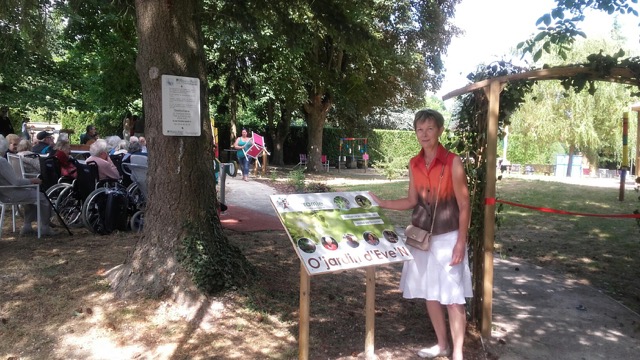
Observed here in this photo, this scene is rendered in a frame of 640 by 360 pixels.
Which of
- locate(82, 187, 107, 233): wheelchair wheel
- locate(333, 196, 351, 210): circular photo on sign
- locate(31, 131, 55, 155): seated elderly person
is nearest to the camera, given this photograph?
locate(333, 196, 351, 210): circular photo on sign

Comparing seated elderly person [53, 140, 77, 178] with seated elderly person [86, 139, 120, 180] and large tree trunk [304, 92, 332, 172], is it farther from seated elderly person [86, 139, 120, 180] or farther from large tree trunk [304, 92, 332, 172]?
large tree trunk [304, 92, 332, 172]

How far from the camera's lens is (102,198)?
700 cm

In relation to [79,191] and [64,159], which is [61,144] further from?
[79,191]

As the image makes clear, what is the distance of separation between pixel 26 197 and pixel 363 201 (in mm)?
5050

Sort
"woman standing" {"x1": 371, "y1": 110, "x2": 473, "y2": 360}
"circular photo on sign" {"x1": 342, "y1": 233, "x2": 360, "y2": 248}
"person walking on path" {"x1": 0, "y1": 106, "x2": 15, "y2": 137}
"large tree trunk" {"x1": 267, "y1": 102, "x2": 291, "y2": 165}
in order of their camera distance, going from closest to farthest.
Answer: "circular photo on sign" {"x1": 342, "y1": 233, "x2": 360, "y2": 248} → "woman standing" {"x1": 371, "y1": 110, "x2": 473, "y2": 360} → "person walking on path" {"x1": 0, "y1": 106, "x2": 15, "y2": 137} → "large tree trunk" {"x1": 267, "y1": 102, "x2": 291, "y2": 165}

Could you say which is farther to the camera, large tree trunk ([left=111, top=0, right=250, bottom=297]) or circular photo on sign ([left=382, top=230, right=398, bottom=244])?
large tree trunk ([left=111, top=0, right=250, bottom=297])

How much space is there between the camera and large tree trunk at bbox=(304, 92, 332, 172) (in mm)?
23055

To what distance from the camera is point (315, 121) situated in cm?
2331

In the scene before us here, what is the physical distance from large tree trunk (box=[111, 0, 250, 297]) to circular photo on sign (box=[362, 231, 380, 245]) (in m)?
1.69

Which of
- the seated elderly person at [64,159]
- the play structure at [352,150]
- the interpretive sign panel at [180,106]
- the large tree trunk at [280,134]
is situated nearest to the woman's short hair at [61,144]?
the seated elderly person at [64,159]

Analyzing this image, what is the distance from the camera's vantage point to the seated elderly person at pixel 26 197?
6.38 metres

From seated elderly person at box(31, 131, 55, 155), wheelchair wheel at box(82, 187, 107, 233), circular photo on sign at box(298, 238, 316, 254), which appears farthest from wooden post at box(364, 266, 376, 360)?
seated elderly person at box(31, 131, 55, 155)

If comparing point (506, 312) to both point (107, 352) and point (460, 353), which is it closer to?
point (460, 353)

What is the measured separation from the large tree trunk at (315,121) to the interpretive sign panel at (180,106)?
18455 mm
